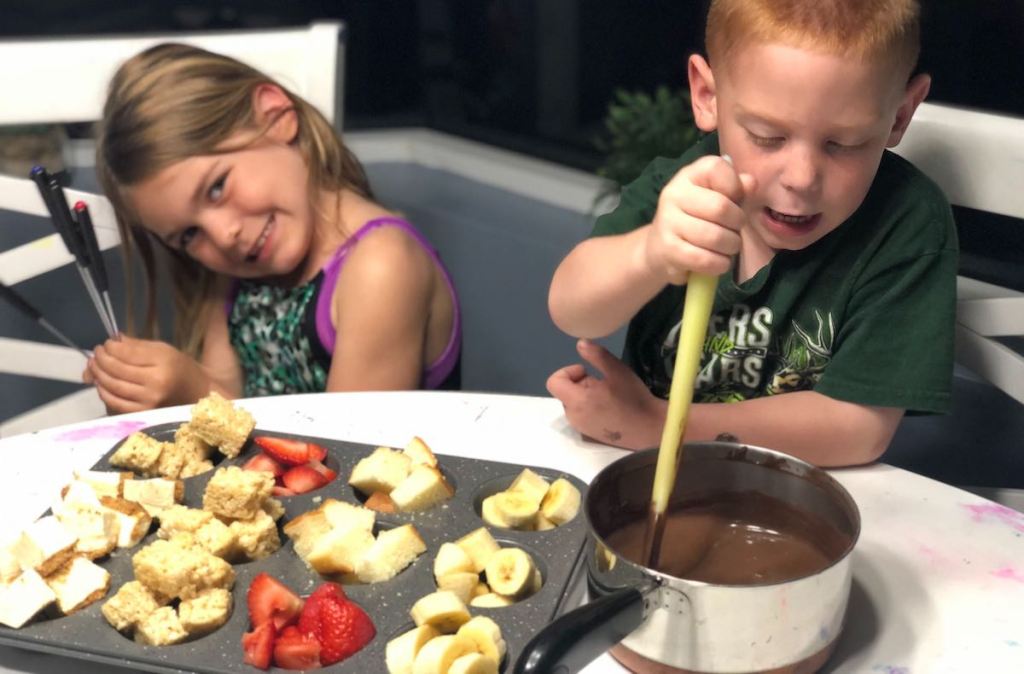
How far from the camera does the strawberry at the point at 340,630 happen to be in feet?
2.47

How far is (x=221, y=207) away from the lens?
1412 mm

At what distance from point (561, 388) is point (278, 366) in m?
0.64

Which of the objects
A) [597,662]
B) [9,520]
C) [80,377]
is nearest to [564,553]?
[597,662]

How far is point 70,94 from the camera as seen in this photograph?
149cm

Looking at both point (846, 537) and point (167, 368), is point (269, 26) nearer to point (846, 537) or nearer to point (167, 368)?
point (167, 368)

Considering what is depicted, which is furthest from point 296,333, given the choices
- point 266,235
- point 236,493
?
point 236,493

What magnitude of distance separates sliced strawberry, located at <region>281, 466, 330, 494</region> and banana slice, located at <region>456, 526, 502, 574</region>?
0.53 ft

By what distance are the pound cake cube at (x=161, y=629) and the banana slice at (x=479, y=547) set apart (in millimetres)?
207

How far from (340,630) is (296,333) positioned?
0.78m

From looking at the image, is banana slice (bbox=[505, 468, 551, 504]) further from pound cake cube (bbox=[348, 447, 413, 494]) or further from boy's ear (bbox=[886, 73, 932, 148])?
boy's ear (bbox=[886, 73, 932, 148])

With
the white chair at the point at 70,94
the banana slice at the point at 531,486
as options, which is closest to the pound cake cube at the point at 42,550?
the banana slice at the point at 531,486

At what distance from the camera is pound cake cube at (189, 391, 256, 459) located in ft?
3.21

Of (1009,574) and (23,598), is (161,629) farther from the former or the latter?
(1009,574)

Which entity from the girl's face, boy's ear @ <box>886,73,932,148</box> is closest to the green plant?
the girl's face
